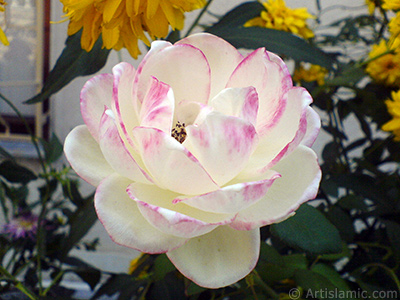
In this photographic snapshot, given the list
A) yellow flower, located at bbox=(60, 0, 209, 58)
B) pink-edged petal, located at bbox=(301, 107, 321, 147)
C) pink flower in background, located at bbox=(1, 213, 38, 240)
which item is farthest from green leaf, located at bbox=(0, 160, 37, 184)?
pink-edged petal, located at bbox=(301, 107, 321, 147)

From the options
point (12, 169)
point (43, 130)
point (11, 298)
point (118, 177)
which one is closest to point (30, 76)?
point (43, 130)

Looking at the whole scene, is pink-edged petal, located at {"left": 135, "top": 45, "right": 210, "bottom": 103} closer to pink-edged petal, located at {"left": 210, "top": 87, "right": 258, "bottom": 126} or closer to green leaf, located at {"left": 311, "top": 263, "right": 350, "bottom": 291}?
pink-edged petal, located at {"left": 210, "top": 87, "right": 258, "bottom": 126}

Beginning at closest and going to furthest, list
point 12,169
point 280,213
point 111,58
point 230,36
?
point 280,213, point 230,36, point 12,169, point 111,58

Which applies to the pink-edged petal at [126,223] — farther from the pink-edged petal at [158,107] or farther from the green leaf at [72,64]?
the green leaf at [72,64]

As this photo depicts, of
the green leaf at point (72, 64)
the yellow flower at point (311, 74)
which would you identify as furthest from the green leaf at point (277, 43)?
the yellow flower at point (311, 74)

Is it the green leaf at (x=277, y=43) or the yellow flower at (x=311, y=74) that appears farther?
the yellow flower at (x=311, y=74)

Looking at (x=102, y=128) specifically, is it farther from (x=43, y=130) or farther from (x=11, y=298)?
(x=43, y=130)
